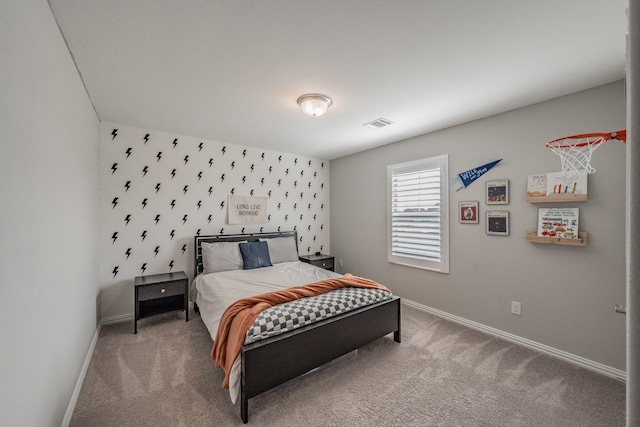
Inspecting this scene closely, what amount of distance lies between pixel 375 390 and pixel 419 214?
91.3 inches

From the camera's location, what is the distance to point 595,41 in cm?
174

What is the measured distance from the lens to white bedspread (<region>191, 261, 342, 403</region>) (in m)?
2.44

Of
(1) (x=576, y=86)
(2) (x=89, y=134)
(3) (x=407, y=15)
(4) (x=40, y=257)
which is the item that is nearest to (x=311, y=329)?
(4) (x=40, y=257)

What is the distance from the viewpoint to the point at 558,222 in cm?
247

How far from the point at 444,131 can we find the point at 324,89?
187cm

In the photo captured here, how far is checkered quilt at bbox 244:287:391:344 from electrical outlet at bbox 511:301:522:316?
1.30m

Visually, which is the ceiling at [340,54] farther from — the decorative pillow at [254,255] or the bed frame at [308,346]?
the bed frame at [308,346]

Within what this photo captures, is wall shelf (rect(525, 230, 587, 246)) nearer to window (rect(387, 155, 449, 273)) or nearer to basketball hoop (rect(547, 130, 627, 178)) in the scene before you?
basketball hoop (rect(547, 130, 627, 178))

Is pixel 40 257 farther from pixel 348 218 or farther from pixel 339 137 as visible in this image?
pixel 348 218

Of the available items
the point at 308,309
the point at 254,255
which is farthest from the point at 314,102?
the point at 254,255

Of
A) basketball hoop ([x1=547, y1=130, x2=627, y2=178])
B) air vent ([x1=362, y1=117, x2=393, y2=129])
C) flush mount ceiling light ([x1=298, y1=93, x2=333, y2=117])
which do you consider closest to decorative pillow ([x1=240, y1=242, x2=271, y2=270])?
flush mount ceiling light ([x1=298, y1=93, x2=333, y2=117])

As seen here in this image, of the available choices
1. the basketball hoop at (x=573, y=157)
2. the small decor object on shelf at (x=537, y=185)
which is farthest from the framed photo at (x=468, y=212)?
the basketball hoop at (x=573, y=157)

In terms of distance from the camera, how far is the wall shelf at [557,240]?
7.59ft

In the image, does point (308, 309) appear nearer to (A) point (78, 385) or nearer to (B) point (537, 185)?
(A) point (78, 385)
